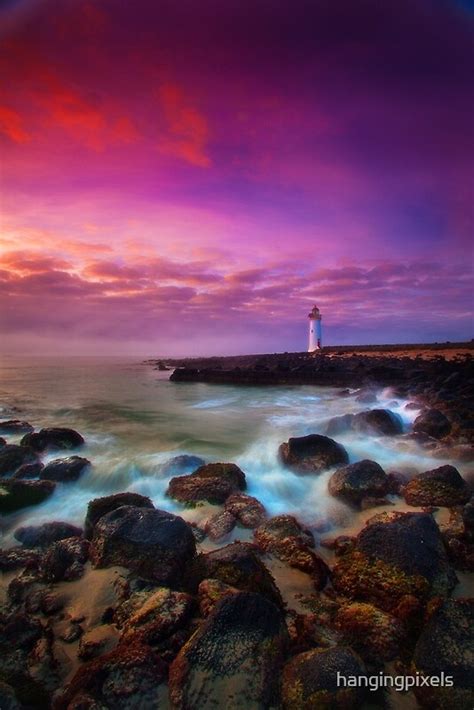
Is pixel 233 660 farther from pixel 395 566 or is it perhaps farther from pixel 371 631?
pixel 395 566

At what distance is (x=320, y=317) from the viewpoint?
59.0 meters

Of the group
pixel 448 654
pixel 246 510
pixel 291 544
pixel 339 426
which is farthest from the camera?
pixel 339 426

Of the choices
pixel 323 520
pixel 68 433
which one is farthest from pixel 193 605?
pixel 68 433

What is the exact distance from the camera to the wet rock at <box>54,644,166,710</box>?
8.12 ft

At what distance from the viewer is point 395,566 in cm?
356

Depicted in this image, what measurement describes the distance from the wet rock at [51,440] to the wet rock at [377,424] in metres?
8.32

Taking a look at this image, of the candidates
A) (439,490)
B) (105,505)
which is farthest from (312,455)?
(105,505)

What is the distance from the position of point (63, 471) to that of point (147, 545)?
4.11 metres

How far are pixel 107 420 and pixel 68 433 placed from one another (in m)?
5.21

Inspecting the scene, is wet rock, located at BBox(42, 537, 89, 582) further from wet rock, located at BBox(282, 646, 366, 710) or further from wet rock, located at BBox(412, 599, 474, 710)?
wet rock, located at BBox(412, 599, 474, 710)

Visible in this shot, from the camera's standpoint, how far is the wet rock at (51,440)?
959 cm

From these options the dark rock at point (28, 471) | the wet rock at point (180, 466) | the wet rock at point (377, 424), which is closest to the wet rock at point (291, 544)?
the wet rock at point (180, 466)

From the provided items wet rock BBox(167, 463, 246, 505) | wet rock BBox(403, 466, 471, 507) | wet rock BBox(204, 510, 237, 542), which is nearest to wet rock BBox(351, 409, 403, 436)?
wet rock BBox(403, 466, 471, 507)

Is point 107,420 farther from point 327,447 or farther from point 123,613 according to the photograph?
point 123,613
